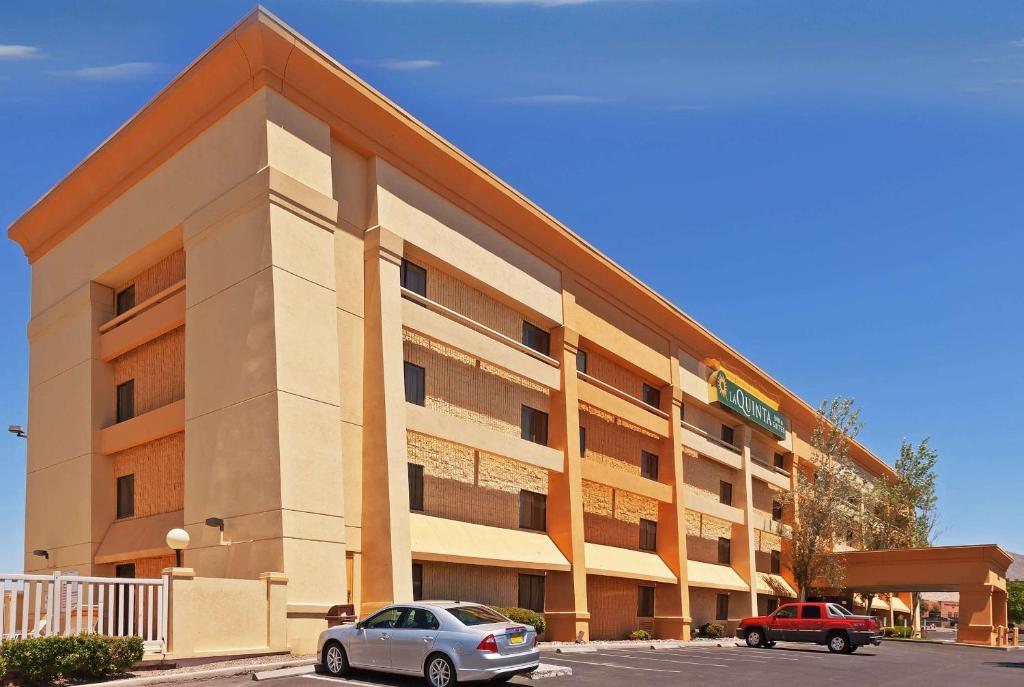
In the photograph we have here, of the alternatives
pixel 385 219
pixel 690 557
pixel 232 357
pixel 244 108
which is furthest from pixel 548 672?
pixel 690 557

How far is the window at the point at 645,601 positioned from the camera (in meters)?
42.2

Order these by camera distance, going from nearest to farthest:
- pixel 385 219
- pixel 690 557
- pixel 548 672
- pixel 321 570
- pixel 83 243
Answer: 1. pixel 548 672
2. pixel 321 570
3. pixel 385 219
4. pixel 83 243
5. pixel 690 557

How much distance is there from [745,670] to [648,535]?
17891 mm

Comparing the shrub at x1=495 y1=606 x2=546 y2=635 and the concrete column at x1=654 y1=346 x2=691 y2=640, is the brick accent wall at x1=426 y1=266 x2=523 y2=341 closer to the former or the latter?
the shrub at x1=495 y1=606 x2=546 y2=635

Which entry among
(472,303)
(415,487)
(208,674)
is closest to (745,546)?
(472,303)

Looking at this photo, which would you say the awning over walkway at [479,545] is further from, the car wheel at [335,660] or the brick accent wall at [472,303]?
the car wheel at [335,660]

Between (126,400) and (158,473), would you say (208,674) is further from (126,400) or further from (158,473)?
(126,400)

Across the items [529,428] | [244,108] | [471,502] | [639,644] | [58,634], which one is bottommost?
[639,644]

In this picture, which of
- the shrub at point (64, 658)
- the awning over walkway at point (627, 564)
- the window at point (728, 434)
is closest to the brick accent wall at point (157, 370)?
the shrub at point (64, 658)

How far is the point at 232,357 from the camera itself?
Result: 85.7 feet

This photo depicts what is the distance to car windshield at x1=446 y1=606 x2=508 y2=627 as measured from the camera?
17.9 meters

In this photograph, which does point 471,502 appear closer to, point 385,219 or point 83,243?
point 385,219

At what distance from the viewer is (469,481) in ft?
105

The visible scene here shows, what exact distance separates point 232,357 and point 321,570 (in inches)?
243
